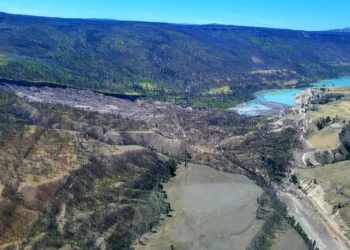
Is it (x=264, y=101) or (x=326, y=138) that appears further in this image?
(x=264, y=101)

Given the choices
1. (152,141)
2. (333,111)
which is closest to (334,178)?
(152,141)

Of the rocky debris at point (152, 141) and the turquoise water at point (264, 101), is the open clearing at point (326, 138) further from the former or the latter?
the turquoise water at point (264, 101)

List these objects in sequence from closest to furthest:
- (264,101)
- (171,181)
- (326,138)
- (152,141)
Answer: (171,181)
(152,141)
(326,138)
(264,101)

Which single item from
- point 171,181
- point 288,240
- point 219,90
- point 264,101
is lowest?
point 288,240

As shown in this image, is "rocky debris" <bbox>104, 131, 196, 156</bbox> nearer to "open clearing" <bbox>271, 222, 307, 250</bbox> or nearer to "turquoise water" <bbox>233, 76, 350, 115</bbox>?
"open clearing" <bbox>271, 222, 307, 250</bbox>

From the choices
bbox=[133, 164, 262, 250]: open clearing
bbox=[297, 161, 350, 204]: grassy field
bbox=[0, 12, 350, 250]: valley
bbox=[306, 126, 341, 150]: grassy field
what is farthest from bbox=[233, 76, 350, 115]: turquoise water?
bbox=[133, 164, 262, 250]: open clearing

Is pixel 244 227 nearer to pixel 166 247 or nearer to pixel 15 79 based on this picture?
pixel 166 247

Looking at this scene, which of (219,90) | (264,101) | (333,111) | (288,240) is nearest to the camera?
(288,240)

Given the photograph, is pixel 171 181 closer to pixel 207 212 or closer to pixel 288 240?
pixel 207 212

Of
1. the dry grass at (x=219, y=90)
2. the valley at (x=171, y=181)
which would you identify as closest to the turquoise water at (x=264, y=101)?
the dry grass at (x=219, y=90)
